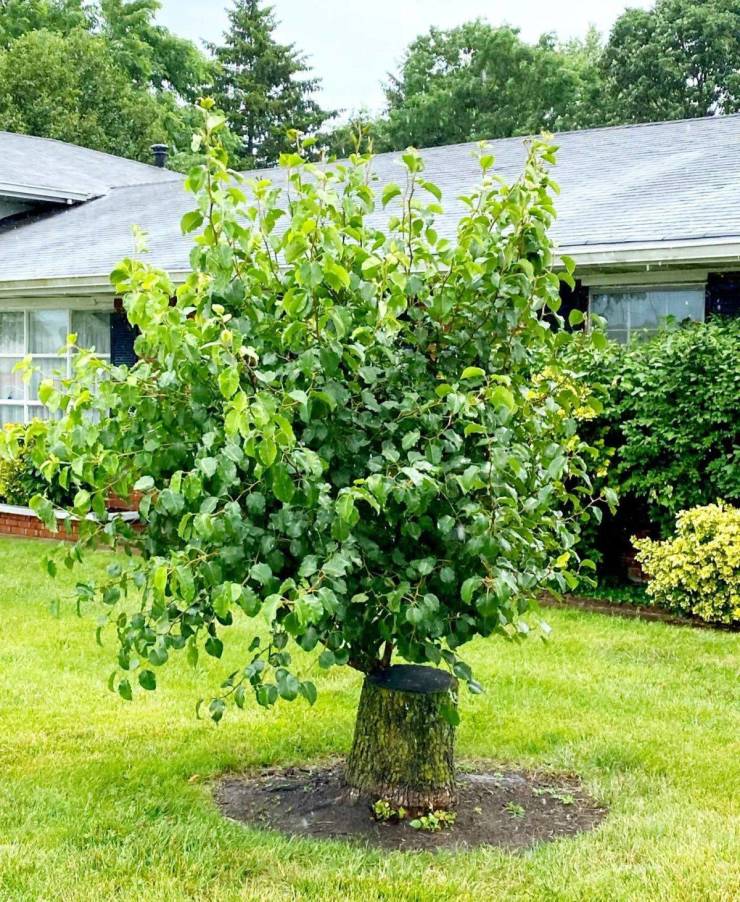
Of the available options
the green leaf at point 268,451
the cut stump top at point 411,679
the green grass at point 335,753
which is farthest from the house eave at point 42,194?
the green leaf at point 268,451

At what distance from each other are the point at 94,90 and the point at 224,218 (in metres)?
28.2

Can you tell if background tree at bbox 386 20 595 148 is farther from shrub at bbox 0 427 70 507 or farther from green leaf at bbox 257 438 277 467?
green leaf at bbox 257 438 277 467

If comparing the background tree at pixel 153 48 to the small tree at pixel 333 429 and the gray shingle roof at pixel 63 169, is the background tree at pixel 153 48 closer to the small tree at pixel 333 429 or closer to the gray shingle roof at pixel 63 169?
the gray shingle roof at pixel 63 169

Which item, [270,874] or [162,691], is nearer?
[270,874]

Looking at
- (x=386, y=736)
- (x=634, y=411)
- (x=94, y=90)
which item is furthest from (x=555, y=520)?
(x=94, y=90)

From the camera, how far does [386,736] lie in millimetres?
3986

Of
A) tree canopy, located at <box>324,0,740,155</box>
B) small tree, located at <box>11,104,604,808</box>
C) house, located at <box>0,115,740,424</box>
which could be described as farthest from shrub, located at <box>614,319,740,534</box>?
Result: tree canopy, located at <box>324,0,740,155</box>

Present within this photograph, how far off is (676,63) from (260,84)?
1601cm

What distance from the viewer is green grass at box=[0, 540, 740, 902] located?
134 inches

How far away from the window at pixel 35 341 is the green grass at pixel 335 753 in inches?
249

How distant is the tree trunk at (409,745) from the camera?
395cm

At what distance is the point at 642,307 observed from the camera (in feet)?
31.2

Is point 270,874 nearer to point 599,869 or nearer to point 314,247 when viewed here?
point 599,869

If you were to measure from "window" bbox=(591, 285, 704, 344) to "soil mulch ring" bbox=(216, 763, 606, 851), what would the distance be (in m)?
5.62
